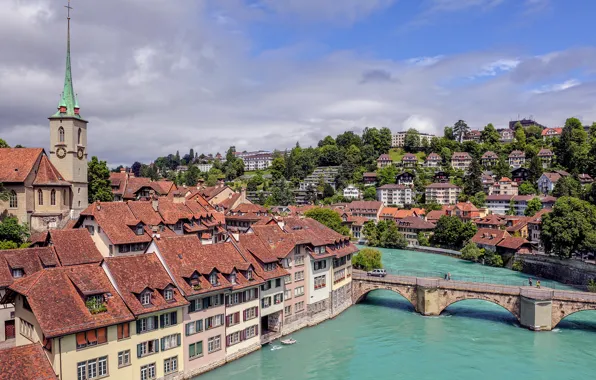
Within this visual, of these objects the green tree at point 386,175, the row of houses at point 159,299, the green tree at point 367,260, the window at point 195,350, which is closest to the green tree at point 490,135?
the green tree at point 386,175

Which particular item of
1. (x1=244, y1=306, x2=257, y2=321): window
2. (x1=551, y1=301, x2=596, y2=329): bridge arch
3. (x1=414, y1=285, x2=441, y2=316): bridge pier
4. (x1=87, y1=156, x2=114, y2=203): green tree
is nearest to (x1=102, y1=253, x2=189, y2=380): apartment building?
(x1=244, y1=306, x2=257, y2=321): window

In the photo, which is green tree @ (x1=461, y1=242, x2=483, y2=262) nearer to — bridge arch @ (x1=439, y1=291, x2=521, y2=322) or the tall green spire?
bridge arch @ (x1=439, y1=291, x2=521, y2=322)

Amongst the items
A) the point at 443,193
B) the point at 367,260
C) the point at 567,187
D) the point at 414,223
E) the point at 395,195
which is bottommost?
the point at 367,260

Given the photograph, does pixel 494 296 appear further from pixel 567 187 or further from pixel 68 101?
pixel 567 187

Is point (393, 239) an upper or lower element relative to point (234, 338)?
upper

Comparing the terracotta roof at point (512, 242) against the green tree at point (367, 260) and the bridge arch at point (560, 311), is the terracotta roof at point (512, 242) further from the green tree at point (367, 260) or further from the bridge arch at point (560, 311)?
the bridge arch at point (560, 311)

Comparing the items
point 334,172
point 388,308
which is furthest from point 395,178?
point 388,308

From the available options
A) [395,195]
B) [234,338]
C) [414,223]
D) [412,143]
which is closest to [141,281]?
[234,338]

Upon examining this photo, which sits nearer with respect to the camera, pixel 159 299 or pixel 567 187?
pixel 159 299
